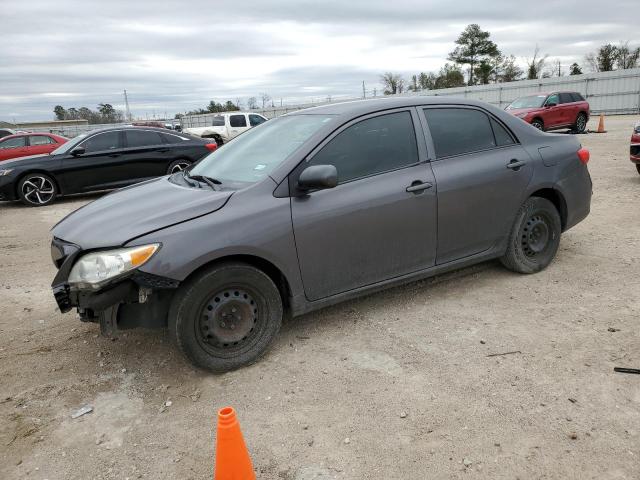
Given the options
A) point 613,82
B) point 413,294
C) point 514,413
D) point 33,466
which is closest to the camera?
point 33,466

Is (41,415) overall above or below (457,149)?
below

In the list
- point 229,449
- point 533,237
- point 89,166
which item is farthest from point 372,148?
point 89,166

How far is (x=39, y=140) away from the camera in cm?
1407

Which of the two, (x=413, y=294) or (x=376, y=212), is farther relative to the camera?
(x=413, y=294)

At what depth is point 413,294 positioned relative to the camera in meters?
4.46

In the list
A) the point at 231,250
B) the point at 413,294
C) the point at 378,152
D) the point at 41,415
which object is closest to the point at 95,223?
the point at 231,250

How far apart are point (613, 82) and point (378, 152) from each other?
31.9 metres

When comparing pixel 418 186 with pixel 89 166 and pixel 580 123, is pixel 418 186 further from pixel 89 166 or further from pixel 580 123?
pixel 580 123

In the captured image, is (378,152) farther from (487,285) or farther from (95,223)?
(95,223)

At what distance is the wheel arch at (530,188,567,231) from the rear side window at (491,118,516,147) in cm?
53

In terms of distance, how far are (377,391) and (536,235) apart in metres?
2.54

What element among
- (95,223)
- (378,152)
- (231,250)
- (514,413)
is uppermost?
(378,152)

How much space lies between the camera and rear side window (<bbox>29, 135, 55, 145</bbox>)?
14.0 metres

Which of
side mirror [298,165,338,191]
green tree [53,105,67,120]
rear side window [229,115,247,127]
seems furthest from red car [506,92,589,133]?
green tree [53,105,67,120]
